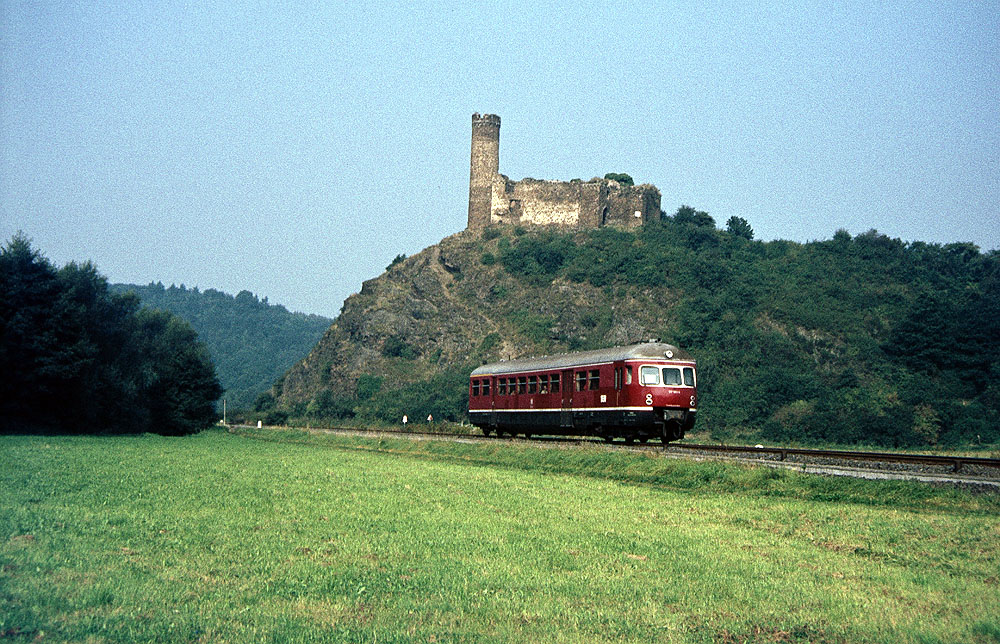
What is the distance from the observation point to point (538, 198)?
104 m

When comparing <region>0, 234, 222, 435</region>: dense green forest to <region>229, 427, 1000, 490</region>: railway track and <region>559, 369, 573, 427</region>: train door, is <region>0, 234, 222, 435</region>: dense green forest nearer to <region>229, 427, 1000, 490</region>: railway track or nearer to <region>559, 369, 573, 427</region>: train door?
<region>559, 369, 573, 427</region>: train door

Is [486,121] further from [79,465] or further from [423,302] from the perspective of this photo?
[79,465]

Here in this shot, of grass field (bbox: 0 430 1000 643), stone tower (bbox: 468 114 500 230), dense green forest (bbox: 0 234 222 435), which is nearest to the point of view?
grass field (bbox: 0 430 1000 643)

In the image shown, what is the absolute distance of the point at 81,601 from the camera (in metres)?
8.27

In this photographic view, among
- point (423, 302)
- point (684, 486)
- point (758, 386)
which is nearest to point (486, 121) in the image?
point (423, 302)

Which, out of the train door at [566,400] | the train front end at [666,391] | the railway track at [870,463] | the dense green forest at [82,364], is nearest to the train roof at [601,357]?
the train front end at [666,391]

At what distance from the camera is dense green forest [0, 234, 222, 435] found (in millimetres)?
39656

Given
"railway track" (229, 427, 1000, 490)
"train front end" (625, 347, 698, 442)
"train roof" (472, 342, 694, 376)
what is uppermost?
"train roof" (472, 342, 694, 376)

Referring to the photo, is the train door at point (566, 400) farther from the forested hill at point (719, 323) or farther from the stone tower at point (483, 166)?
the stone tower at point (483, 166)

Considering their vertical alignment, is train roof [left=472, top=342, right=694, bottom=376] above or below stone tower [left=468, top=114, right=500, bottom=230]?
below

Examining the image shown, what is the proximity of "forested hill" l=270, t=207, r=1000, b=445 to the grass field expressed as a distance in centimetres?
3138

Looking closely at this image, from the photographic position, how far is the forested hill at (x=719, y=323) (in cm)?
5784

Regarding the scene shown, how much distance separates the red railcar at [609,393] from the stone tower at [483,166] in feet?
226

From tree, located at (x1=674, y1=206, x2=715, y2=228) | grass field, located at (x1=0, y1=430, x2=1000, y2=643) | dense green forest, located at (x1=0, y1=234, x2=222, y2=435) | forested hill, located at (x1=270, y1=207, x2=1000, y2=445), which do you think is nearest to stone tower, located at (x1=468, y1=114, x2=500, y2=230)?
forested hill, located at (x1=270, y1=207, x2=1000, y2=445)
